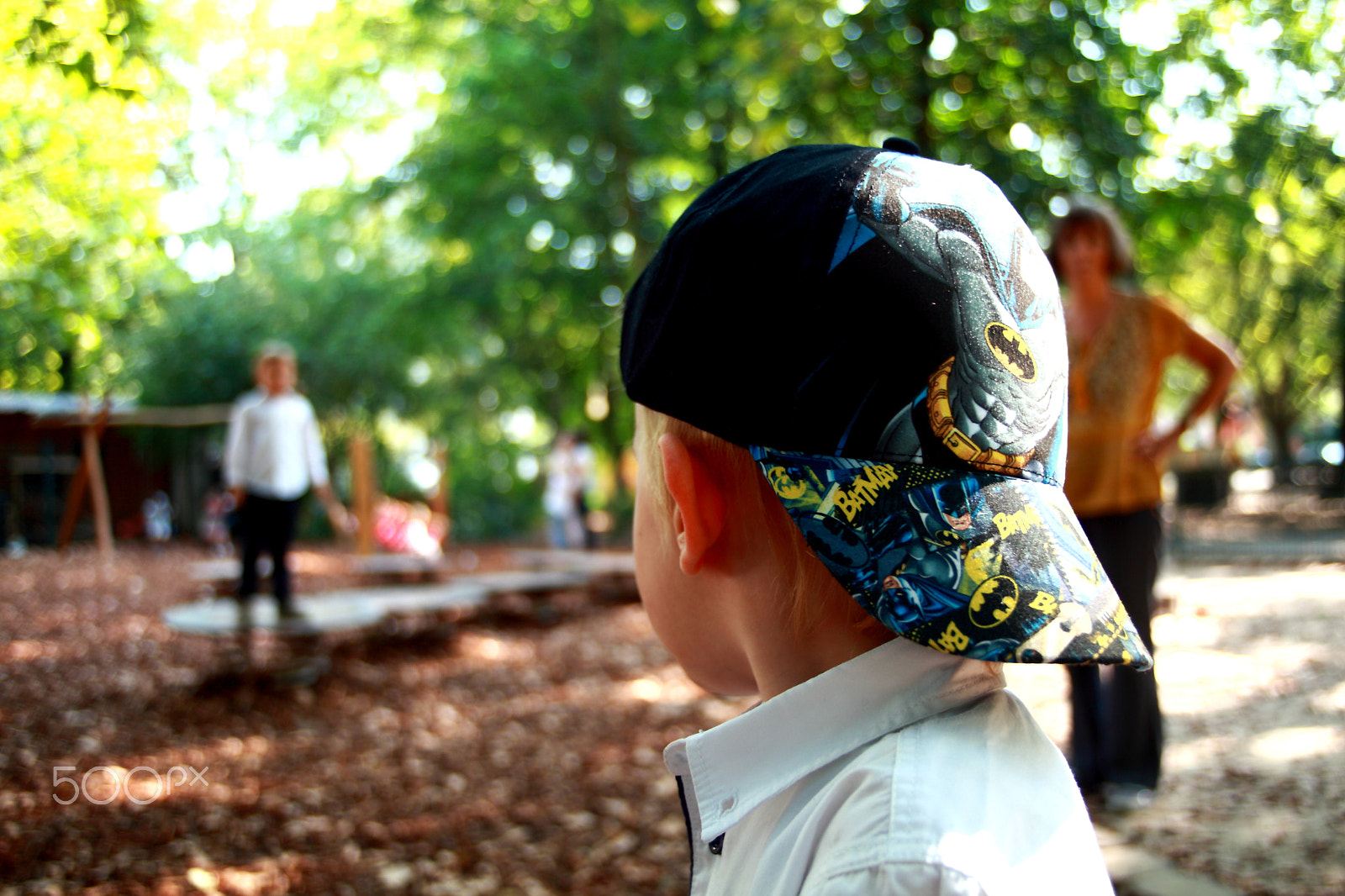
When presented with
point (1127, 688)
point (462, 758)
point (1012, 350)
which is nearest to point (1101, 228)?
point (1127, 688)

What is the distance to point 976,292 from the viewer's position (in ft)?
2.51


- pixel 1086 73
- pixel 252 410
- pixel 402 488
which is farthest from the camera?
pixel 402 488

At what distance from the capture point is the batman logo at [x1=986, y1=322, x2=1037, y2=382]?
0.76m

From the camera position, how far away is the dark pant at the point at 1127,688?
323 centimetres

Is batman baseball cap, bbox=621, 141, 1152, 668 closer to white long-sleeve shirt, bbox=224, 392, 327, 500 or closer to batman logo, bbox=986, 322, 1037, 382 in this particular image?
batman logo, bbox=986, 322, 1037, 382

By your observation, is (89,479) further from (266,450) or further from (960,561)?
(960,561)

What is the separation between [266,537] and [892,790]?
638 cm

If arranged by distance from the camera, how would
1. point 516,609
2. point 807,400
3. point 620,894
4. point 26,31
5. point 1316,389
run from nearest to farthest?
point 807,400 < point 26,31 < point 620,894 < point 516,609 < point 1316,389

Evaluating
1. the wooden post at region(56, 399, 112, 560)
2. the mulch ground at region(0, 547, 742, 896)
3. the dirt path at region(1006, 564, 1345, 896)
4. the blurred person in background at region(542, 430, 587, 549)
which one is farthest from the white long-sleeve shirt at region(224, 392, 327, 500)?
the blurred person in background at region(542, 430, 587, 549)

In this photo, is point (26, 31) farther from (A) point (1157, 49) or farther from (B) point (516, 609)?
(B) point (516, 609)

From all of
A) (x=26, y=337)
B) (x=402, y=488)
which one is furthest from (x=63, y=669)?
(x=402, y=488)

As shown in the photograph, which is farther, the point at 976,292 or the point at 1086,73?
the point at 1086,73

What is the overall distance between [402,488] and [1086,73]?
1697 centimetres

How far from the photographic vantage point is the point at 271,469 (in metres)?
6.22
